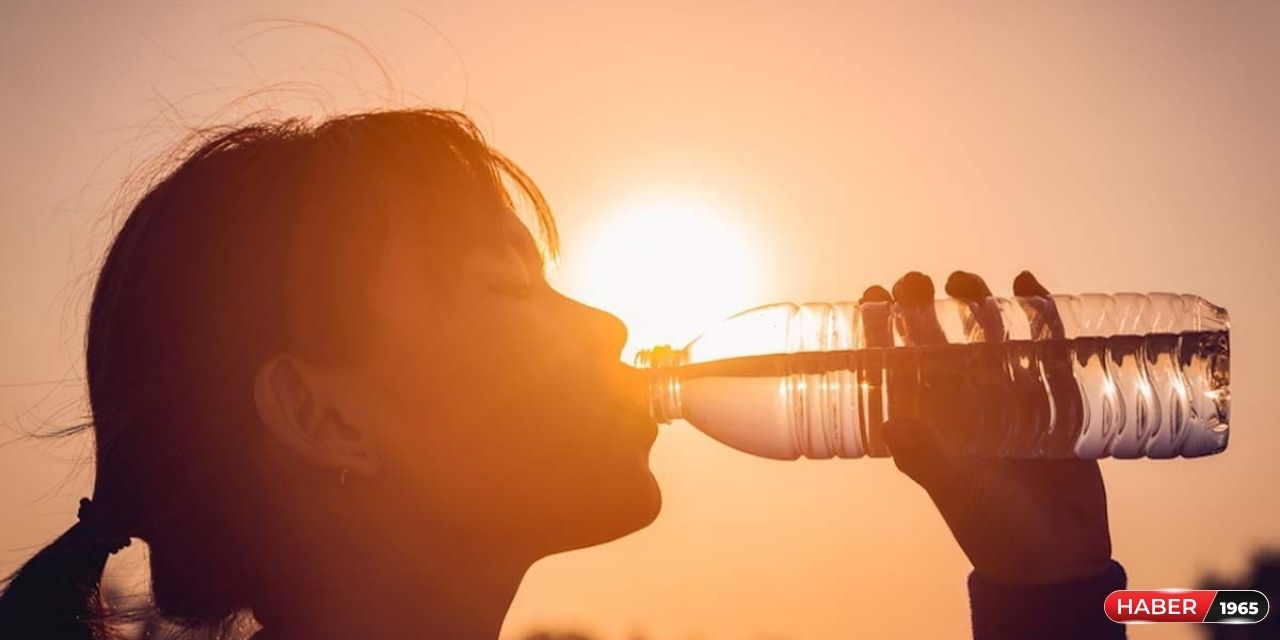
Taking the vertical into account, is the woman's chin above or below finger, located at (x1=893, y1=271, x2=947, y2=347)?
below

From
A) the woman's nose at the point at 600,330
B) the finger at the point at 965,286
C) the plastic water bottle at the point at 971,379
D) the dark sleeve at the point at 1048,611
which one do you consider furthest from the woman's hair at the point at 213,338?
the dark sleeve at the point at 1048,611

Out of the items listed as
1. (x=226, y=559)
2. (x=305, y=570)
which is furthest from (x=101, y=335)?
(x=305, y=570)

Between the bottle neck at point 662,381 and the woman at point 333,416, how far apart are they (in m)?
0.29

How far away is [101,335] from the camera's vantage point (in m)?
1.30

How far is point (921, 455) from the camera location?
1460mm

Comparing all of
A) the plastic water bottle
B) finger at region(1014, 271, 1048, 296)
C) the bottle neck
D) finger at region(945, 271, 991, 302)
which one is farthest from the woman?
finger at region(1014, 271, 1048, 296)

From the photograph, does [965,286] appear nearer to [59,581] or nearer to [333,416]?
[333,416]

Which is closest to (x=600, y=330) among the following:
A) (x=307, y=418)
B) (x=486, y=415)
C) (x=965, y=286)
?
(x=486, y=415)

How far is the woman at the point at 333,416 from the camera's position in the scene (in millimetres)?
1187

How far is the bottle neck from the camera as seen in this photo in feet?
5.24

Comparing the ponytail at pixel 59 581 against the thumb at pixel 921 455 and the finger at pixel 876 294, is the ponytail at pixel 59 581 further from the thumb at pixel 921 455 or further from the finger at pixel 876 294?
the finger at pixel 876 294

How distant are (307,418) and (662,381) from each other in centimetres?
71

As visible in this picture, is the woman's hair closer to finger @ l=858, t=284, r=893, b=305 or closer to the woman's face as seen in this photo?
the woman's face

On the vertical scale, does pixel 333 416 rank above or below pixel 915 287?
below
